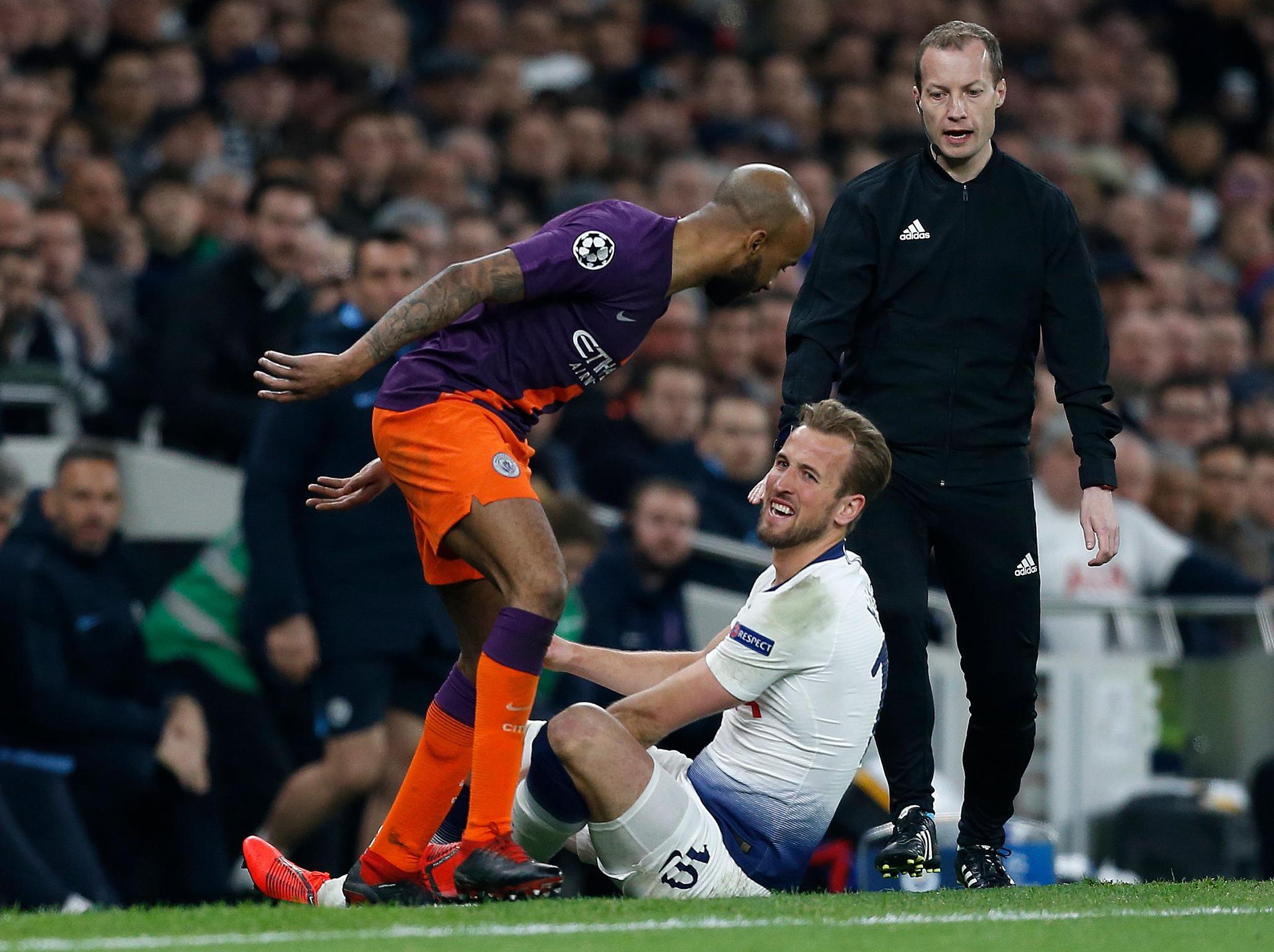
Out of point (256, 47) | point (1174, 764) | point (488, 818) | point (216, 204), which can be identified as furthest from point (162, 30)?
point (488, 818)

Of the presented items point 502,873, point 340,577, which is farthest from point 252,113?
point 502,873

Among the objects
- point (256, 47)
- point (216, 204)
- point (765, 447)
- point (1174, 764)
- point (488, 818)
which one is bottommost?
point (1174, 764)

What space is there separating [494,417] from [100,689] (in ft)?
11.9

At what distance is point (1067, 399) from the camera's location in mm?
5730

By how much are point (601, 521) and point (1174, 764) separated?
10.2 feet

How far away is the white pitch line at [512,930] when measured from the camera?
4410 millimetres

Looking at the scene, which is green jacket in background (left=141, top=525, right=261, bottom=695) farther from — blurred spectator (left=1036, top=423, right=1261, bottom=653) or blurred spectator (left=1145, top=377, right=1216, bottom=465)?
blurred spectator (left=1145, top=377, right=1216, bottom=465)

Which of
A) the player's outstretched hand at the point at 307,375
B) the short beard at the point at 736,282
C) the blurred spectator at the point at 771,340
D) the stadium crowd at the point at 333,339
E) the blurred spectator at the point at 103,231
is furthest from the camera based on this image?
the blurred spectator at the point at 771,340

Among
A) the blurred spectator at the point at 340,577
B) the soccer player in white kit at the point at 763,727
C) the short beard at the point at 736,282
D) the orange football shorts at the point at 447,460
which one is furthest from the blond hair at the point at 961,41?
the blurred spectator at the point at 340,577

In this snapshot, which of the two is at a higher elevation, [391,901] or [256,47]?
[256,47]

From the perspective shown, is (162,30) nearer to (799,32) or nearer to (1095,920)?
(799,32)

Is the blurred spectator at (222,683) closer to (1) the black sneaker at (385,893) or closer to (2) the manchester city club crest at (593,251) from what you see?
(1) the black sneaker at (385,893)

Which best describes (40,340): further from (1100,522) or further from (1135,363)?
(1135,363)

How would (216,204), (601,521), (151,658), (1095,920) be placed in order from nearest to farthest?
1. (1095,920)
2. (151,658)
3. (601,521)
4. (216,204)
